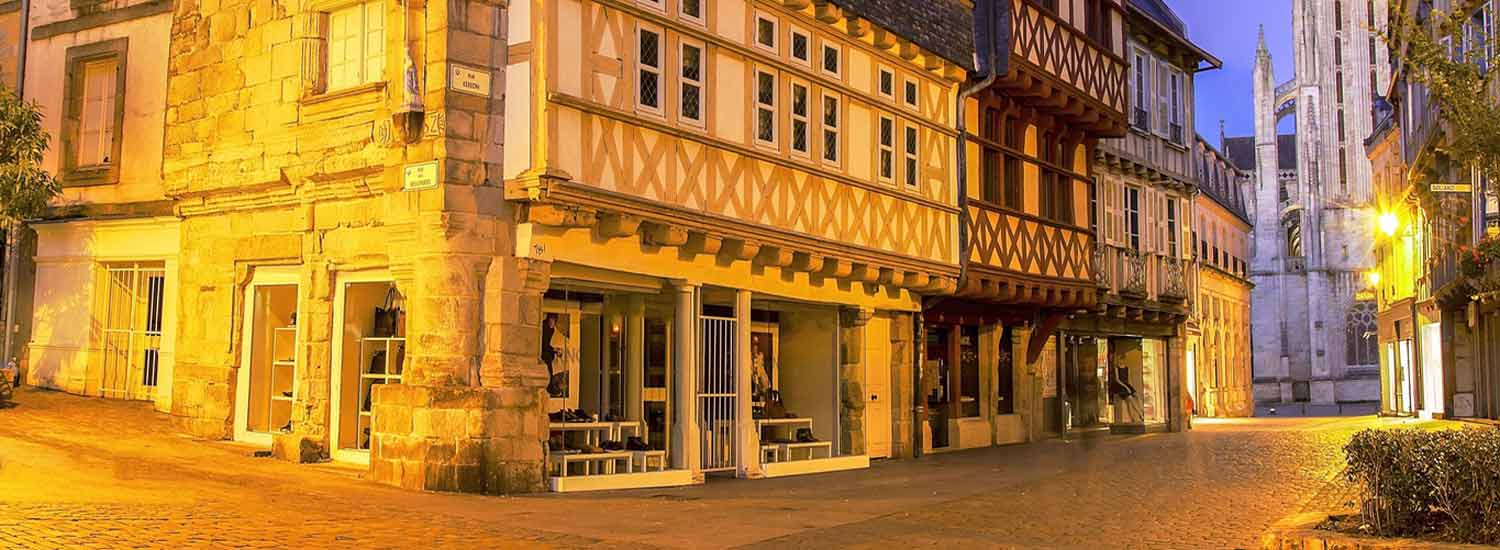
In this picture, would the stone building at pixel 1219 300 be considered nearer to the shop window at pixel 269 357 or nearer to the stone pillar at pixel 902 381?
the stone pillar at pixel 902 381

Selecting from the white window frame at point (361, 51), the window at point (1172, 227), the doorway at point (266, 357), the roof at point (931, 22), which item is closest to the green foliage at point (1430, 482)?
the roof at point (931, 22)

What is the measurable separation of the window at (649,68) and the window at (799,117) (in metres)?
2.76

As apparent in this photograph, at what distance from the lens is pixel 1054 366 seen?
2597cm

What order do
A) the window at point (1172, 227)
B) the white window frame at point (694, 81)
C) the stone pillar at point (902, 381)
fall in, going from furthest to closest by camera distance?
1. the window at point (1172, 227)
2. the stone pillar at point (902, 381)
3. the white window frame at point (694, 81)

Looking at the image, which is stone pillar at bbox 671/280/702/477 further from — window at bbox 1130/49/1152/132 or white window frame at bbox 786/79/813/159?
window at bbox 1130/49/1152/132

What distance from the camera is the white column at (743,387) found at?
15.7m

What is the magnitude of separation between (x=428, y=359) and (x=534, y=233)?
57.9 inches

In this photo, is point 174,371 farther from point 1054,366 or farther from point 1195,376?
point 1195,376

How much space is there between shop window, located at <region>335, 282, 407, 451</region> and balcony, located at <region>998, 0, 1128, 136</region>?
10.4 meters

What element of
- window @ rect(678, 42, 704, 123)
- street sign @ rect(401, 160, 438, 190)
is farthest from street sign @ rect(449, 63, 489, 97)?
window @ rect(678, 42, 704, 123)

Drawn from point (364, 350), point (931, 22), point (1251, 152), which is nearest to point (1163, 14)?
point (931, 22)

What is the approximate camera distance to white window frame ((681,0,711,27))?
14133mm

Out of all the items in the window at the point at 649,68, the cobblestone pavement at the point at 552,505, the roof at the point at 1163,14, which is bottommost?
the cobblestone pavement at the point at 552,505

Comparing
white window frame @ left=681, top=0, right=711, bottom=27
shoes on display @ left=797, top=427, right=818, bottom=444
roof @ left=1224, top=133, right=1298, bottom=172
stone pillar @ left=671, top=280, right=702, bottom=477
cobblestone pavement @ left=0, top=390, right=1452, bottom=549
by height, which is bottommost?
cobblestone pavement @ left=0, top=390, right=1452, bottom=549
